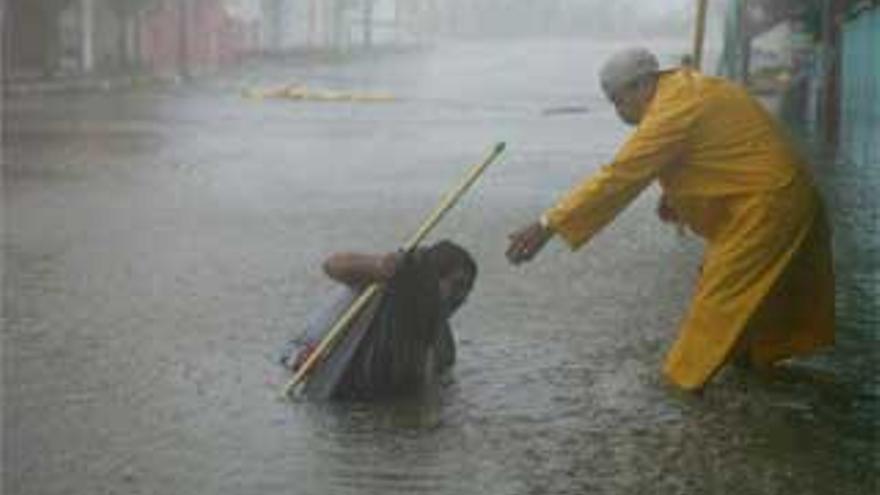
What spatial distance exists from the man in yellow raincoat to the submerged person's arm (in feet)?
1.72

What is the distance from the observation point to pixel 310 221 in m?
13.1

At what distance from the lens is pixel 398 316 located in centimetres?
696

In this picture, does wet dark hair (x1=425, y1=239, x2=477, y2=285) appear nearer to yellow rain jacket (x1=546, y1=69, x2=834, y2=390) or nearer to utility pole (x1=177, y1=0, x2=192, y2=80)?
yellow rain jacket (x1=546, y1=69, x2=834, y2=390)

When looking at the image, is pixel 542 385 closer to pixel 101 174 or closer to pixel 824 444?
pixel 824 444

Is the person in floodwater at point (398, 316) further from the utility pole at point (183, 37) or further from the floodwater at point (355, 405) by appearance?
the utility pole at point (183, 37)

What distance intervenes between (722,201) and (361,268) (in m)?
1.35

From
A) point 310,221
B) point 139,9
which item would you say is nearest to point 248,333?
point 310,221

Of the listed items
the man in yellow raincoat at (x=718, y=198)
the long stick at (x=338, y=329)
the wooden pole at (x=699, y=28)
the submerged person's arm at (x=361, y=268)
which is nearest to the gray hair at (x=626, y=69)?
the man in yellow raincoat at (x=718, y=198)

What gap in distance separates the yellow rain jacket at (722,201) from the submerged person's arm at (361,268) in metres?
Result: 0.60

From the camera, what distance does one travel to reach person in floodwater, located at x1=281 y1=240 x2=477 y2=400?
6934mm

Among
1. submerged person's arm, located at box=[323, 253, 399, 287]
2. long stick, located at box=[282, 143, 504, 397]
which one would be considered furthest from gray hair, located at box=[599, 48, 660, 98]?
submerged person's arm, located at box=[323, 253, 399, 287]

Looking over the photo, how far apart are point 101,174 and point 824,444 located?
10777 mm

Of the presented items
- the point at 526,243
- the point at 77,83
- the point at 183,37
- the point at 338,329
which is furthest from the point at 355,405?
the point at 183,37

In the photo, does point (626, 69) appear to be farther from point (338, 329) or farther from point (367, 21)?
point (367, 21)
